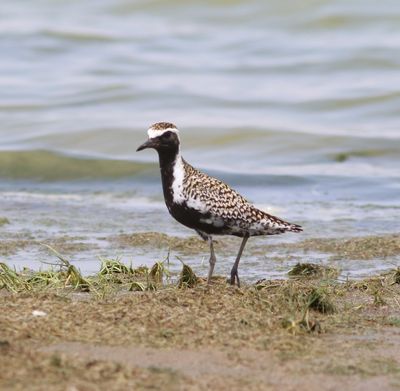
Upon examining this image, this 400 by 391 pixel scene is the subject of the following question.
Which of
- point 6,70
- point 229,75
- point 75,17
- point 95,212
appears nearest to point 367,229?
point 95,212

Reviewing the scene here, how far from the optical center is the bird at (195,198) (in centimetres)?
762

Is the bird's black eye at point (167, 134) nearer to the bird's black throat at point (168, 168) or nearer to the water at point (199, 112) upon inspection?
the bird's black throat at point (168, 168)

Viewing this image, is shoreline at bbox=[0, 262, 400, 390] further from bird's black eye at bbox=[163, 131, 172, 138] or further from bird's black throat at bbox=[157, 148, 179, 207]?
bird's black eye at bbox=[163, 131, 172, 138]

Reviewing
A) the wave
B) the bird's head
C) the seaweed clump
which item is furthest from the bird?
the wave

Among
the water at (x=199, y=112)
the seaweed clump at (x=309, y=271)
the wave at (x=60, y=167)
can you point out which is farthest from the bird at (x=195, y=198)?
the wave at (x=60, y=167)

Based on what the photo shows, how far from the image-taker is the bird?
762cm

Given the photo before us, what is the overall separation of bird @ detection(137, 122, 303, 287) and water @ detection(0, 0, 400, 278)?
1.42 meters

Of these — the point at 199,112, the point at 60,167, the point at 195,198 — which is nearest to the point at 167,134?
the point at 195,198

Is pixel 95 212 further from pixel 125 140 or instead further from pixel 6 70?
pixel 6 70

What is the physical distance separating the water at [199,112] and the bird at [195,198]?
4.65ft

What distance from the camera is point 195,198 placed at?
760 centimetres

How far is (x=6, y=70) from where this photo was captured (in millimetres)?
23297

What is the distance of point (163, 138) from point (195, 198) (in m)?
0.50

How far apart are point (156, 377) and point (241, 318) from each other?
52.1 inches
